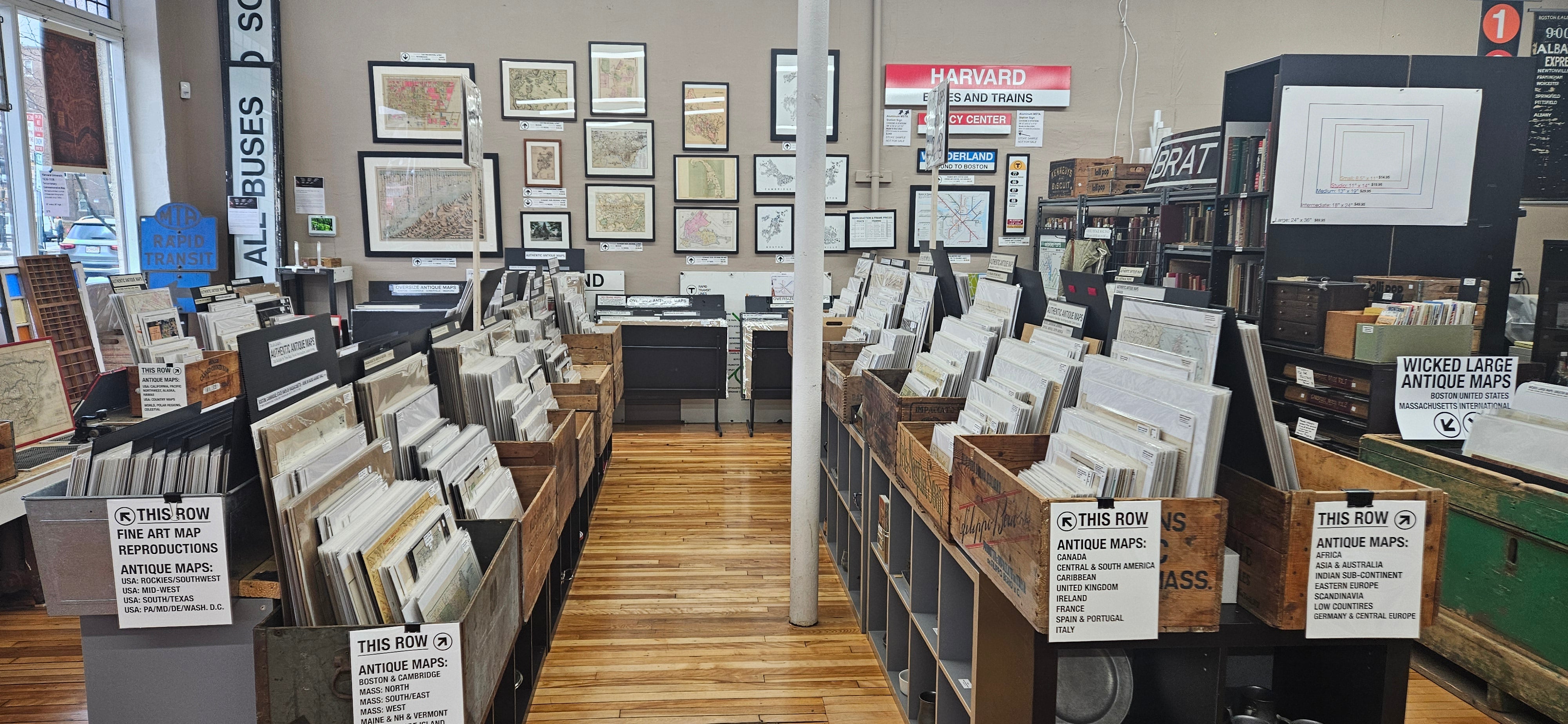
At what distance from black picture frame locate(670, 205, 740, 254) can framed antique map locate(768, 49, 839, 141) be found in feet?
2.30

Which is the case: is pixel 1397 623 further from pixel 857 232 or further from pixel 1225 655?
pixel 857 232

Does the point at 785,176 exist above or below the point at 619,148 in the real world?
below

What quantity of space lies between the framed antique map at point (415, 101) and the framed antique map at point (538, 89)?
31 cm

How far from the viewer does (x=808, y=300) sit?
3342 mm

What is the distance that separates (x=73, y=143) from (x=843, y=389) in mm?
5538

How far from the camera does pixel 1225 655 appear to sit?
6.03ft

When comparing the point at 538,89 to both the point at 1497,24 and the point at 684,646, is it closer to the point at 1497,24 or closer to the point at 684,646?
the point at 684,646

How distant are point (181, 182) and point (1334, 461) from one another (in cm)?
770

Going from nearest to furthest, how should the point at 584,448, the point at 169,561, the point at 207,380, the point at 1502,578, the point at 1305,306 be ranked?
the point at 169,561 → the point at 1502,578 → the point at 207,380 → the point at 584,448 → the point at 1305,306

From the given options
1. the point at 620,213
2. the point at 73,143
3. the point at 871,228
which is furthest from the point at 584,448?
the point at 73,143

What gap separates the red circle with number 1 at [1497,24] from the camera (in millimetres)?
5258

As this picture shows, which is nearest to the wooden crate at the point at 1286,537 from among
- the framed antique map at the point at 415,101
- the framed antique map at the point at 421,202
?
the framed antique map at the point at 421,202

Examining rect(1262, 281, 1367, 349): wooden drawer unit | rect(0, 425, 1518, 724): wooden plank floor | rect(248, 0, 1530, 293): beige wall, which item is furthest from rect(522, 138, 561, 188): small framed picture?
rect(1262, 281, 1367, 349): wooden drawer unit

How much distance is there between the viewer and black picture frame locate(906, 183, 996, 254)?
296 inches
